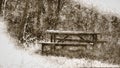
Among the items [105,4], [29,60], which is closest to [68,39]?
[29,60]

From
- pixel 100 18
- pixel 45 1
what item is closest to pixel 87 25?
pixel 100 18

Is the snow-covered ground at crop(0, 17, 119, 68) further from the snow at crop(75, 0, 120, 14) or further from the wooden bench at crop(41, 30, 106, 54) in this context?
the snow at crop(75, 0, 120, 14)

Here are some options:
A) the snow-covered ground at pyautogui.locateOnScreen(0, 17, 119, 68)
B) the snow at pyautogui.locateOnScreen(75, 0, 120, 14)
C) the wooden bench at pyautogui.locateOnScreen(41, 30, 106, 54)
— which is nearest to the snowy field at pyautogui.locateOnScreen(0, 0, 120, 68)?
the snow-covered ground at pyautogui.locateOnScreen(0, 17, 119, 68)

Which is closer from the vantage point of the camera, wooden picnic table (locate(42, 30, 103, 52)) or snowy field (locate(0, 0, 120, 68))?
snowy field (locate(0, 0, 120, 68))

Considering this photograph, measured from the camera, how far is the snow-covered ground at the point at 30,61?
7977mm

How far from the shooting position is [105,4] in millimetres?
10125

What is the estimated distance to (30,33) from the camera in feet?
32.8

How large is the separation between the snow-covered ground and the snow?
8.05 ft

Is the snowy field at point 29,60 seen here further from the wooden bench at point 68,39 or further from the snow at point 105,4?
the snow at point 105,4

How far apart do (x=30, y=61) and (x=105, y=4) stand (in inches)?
159

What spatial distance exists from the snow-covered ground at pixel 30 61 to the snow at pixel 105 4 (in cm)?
245

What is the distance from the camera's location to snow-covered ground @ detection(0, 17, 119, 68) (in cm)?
798

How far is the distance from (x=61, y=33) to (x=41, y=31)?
1150 millimetres

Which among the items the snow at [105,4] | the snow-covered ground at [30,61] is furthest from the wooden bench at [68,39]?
the snow at [105,4]
